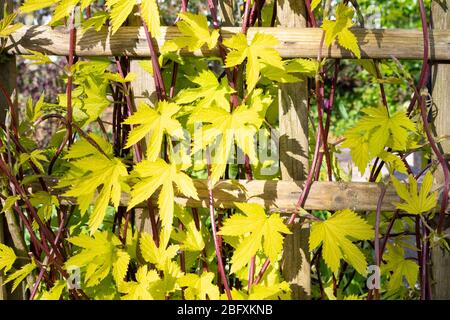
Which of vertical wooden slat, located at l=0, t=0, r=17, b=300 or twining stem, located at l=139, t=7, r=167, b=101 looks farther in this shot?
vertical wooden slat, located at l=0, t=0, r=17, b=300

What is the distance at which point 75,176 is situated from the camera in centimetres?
177

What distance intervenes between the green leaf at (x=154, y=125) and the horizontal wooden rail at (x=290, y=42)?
23 centimetres


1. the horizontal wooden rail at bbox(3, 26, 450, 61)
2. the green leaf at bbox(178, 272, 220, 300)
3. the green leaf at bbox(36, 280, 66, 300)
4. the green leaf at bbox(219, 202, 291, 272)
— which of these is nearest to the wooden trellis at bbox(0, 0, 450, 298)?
the horizontal wooden rail at bbox(3, 26, 450, 61)

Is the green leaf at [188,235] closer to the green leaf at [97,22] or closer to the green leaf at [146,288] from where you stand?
the green leaf at [146,288]

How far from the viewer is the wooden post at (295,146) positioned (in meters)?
1.71

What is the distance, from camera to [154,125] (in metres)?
1.56

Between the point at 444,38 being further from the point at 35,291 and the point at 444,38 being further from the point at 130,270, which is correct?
the point at 35,291

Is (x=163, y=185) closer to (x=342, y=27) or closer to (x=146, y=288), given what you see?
(x=146, y=288)

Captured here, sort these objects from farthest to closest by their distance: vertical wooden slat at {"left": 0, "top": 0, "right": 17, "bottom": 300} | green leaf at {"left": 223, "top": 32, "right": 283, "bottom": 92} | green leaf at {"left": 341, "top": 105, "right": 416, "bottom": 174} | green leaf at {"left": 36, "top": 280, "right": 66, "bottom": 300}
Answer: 1. vertical wooden slat at {"left": 0, "top": 0, "right": 17, "bottom": 300}
2. green leaf at {"left": 36, "top": 280, "right": 66, "bottom": 300}
3. green leaf at {"left": 341, "top": 105, "right": 416, "bottom": 174}
4. green leaf at {"left": 223, "top": 32, "right": 283, "bottom": 92}

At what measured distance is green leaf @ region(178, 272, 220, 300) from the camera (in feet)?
5.57

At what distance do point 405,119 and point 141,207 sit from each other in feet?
2.72

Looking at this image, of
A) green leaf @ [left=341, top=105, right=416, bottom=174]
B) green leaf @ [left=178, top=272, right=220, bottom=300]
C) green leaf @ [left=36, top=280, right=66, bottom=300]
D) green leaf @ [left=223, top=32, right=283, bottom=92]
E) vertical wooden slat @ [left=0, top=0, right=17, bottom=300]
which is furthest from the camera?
vertical wooden slat @ [left=0, top=0, right=17, bottom=300]

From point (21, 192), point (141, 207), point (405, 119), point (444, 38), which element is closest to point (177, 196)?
point (141, 207)

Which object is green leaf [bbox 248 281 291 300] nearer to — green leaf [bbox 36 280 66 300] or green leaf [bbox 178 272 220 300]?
green leaf [bbox 178 272 220 300]
